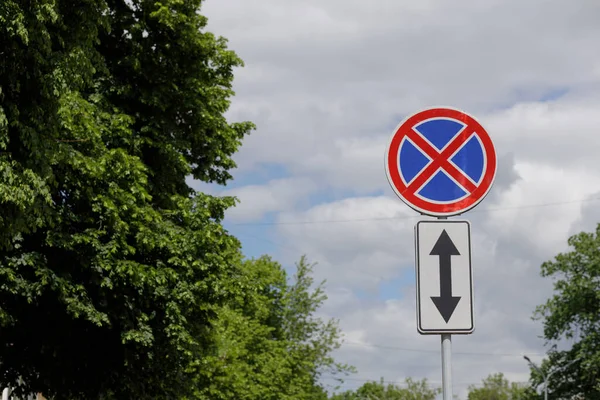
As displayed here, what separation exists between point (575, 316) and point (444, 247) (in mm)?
58449

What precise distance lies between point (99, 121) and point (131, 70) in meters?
2.37

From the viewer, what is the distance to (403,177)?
561 cm

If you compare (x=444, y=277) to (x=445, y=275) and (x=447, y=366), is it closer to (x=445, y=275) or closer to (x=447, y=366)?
(x=445, y=275)

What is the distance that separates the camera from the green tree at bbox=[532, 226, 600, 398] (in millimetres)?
59781

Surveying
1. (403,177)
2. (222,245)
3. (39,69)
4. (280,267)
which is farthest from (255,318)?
(403,177)

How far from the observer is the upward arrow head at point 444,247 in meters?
5.34

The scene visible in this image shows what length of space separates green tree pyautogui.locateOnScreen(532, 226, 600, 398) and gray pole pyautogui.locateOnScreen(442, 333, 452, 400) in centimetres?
5584

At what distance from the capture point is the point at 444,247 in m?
5.35

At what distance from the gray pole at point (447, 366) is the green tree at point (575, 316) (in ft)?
183

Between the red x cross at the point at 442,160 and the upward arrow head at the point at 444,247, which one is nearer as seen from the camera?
the upward arrow head at the point at 444,247

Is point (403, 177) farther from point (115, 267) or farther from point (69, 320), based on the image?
point (69, 320)

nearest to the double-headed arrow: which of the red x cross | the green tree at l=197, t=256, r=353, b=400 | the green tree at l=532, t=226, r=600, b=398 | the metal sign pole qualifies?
the metal sign pole

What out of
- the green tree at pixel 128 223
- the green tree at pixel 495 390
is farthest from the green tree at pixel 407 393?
the green tree at pixel 128 223

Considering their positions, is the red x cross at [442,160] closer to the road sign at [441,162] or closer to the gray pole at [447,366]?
the road sign at [441,162]
